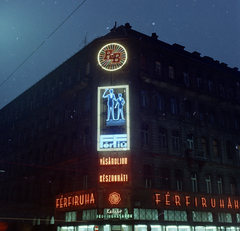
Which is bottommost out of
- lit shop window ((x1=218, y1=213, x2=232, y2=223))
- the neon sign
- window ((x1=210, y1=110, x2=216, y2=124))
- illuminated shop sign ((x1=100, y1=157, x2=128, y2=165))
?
lit shop window ((x1=218, y1=213, x2=232, y2=223))

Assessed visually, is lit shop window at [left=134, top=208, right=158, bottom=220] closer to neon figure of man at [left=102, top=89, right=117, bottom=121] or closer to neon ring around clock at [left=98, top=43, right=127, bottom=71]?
neon figure of man at [left=102, top=89, right=117, bottom=121]

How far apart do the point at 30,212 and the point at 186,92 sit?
76.6ft

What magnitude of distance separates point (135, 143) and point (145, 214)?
6.15 meters

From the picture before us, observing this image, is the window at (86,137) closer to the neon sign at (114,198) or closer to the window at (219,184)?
the neon sign at (114,198)

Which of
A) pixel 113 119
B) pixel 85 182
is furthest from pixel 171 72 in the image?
pixel 85 182

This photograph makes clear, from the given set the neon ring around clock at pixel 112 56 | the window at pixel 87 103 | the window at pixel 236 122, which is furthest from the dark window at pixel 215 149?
the window at pixel 87 103

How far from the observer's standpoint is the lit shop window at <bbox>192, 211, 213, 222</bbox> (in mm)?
31547

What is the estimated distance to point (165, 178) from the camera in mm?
31297

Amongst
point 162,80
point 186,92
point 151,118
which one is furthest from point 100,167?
point 186,92

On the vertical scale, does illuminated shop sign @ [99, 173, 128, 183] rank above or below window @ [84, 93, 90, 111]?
below

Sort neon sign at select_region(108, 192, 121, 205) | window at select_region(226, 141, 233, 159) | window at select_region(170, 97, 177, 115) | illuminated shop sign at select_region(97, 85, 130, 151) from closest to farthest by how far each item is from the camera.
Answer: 1. neon sign at select_region(108, 192, 121, 205)
2. illuminated shop sign at select_region(97, 85, 130, 151)
3. window at select_region(170, 97, 177, 115)
4. window at select_region(226, 141, 233, 159)

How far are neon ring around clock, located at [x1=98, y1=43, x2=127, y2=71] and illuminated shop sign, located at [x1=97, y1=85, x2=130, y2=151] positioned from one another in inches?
93.9

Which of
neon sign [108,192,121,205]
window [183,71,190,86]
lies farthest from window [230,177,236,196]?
neon sign [108,192,121,205]

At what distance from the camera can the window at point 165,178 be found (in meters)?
31.0
